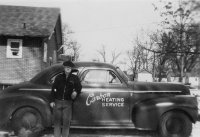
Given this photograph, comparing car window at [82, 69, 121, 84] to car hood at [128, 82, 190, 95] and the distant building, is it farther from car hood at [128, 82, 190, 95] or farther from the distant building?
the distant building

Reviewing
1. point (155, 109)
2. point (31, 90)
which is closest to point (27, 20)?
point (31, 90)

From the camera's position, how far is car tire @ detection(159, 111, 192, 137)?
22.5 feet

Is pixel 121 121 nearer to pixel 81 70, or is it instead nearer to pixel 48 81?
pixel 81 70

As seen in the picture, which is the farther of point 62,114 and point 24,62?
point 24,62

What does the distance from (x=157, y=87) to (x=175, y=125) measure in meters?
0.97

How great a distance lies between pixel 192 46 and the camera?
12852 mm

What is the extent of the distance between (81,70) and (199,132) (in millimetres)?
3594

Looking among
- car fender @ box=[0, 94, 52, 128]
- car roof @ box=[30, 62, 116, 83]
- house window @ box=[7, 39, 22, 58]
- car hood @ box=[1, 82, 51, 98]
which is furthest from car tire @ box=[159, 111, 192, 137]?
house window @ box=[7, 39, 22, 58]

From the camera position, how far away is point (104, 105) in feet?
22.7

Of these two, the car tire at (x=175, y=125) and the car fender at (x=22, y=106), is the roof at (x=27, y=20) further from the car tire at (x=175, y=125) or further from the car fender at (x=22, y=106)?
the car tire at (x=175, y=125)

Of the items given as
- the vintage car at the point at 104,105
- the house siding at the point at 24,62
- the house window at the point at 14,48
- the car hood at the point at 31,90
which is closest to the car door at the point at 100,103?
the vintage car at the point at 104,105

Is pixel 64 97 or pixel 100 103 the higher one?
pixel 64 97

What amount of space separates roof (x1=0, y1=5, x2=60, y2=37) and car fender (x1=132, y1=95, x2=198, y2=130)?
48.2 ft

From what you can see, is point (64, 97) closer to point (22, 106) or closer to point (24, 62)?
point (22, 106)
